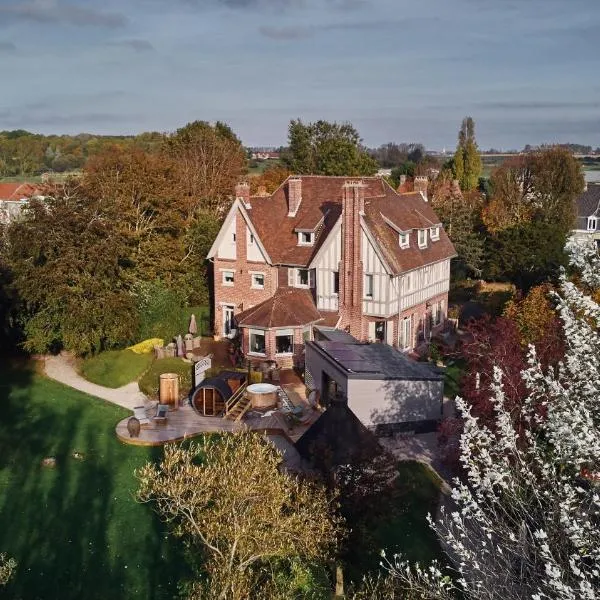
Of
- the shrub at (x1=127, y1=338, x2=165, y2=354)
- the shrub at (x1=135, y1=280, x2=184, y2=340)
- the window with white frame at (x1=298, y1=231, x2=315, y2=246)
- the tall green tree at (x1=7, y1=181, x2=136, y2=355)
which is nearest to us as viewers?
the tall green tree at (x1=7, y1=181, x2=136, y2=355)

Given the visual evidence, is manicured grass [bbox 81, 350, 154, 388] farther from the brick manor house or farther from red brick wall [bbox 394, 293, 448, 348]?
red brick wall [bbox 394, 293, 448, 348]

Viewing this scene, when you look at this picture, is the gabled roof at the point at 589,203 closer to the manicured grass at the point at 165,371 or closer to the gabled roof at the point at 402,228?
the gabled roof at the point at 402,228

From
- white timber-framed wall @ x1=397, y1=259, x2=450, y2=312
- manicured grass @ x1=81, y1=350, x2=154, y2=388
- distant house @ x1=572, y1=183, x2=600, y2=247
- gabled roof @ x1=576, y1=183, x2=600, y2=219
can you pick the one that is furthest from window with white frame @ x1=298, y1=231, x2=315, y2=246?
gabled roof @ x1=576, y1=183, x2=600, y2=219

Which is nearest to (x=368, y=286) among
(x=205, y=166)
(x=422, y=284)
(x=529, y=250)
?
(x=422, y=284)

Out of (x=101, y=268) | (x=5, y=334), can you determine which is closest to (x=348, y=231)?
(x=101, y=268)

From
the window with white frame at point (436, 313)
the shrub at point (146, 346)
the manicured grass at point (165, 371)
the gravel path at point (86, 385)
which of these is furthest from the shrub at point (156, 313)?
the window with white frame at point (436, 313)

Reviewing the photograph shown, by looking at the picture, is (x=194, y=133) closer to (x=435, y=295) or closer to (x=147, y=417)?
(x=435, y=295)
